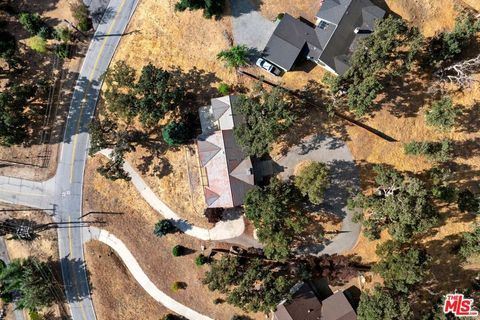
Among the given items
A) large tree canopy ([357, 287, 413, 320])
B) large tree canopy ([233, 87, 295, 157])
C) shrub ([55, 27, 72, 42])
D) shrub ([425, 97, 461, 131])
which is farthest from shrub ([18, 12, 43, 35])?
large tree canopy ([357, 287, 413, 320])

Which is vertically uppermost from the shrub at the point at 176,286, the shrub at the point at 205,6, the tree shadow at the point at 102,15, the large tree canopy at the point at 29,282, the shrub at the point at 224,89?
the shrub at the point at 205,6

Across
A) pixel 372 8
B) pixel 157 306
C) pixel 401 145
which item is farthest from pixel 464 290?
pixel 157 306

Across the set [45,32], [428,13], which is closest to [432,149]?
[428,13]

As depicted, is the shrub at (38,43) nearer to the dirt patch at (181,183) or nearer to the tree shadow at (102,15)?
the tree shadow at (102,15)

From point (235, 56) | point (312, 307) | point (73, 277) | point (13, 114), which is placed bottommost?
point (73, 277)

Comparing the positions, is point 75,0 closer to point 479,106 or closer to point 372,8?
point 372,8

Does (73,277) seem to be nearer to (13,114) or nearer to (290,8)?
(13,114)

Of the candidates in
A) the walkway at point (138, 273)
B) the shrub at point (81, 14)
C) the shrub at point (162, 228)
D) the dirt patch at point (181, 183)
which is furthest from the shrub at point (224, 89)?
the walkway at point (138, 273)
